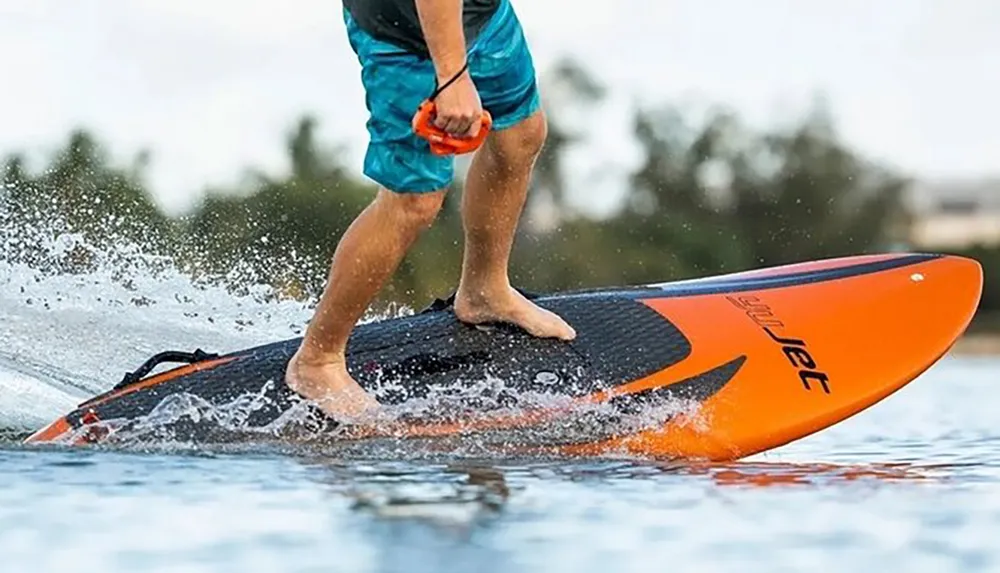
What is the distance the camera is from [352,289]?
4840 mm

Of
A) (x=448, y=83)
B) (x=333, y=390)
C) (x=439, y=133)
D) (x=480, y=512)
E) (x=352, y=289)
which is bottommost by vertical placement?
(x=480, y=512)

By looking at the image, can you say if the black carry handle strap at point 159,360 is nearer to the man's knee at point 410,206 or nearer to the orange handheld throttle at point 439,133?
the man's knee at point 410,206

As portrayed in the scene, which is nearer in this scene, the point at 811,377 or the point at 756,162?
the point at 811,377

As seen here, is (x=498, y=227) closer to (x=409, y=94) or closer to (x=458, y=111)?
(x=409, y=94)

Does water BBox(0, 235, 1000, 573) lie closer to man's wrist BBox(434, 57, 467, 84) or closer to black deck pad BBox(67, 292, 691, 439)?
black deck pad BBox(67, 292, 691, 439)

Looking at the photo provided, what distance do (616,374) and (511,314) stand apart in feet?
1.01

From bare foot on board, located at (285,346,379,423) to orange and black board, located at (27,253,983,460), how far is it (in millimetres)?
31

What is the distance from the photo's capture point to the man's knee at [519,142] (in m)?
4.97

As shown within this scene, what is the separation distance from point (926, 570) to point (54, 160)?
10120mm

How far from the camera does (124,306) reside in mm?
6383

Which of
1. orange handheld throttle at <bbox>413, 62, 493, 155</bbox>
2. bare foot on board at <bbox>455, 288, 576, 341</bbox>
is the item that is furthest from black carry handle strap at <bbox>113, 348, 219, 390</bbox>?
orange handheld throttle at <bbox>413, 62, 493, 155</bbox>

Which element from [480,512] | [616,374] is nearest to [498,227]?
[616,374]

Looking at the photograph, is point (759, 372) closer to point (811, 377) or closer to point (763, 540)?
point (811, 377)

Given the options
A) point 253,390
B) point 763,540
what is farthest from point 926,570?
point 253,390
